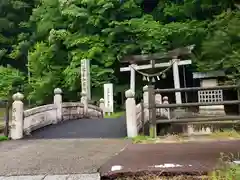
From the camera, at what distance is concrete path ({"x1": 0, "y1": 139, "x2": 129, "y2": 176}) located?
3.89 metres

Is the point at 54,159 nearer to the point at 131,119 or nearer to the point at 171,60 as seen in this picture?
the point at 131,119

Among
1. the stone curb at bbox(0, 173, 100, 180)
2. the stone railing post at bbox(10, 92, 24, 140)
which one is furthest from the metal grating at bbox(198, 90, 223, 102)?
the stone curb at bbox(0, 173, 100, 180)

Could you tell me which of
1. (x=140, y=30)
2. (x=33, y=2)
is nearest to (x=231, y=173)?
(x=140, y=30)

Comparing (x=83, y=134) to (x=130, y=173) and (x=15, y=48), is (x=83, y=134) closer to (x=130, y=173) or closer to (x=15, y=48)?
(x=130, y=173)

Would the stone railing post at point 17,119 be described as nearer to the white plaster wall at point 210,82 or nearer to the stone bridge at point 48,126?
the stone bridge at point 48,126

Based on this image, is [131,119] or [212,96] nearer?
[131,119]

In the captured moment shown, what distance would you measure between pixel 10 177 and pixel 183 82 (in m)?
19.6

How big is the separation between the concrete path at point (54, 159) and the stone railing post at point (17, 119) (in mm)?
1525

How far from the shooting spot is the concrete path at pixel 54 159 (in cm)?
389

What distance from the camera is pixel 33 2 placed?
1109 inches

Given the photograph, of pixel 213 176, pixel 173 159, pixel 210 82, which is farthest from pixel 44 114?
pixel 210 82

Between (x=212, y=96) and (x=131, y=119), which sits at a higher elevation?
(x=212, y=96)

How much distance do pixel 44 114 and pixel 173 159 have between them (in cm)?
725

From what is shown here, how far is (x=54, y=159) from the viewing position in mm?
4625
